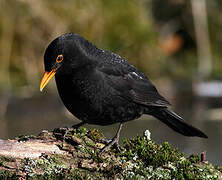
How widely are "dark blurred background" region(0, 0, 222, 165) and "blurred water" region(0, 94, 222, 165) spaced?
0.01 m

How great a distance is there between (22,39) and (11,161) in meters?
5.83

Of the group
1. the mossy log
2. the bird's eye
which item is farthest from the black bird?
the mossy log

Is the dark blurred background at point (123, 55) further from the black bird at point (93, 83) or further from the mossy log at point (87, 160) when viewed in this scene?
the mossy log at point (87, 160)

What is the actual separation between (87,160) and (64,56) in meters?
0.98

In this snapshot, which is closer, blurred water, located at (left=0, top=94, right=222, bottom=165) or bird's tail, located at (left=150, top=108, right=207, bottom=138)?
bird's tail, located at (left=150, top=108, right=207, bottom=138)

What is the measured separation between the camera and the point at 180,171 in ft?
13.1

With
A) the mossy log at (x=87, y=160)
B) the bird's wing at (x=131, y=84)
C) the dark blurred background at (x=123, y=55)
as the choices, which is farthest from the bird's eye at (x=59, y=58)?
the dark blurred background at (x=123, y=55)

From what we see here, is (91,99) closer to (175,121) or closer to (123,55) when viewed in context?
(175,121)

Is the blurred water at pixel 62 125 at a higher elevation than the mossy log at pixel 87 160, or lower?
higher

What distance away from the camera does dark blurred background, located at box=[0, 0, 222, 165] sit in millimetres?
8719

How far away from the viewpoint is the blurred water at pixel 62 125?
25.6 feet

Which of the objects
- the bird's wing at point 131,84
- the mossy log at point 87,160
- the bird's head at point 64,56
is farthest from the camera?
the bird's wing at point 131,84

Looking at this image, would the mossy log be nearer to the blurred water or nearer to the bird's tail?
the bird's tail

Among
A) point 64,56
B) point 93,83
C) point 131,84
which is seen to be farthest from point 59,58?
point 131,84
